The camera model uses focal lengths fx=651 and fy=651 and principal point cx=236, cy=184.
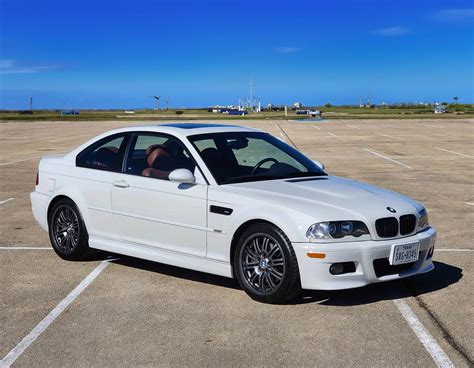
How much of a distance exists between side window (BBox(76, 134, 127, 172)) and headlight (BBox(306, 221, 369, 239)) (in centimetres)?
241

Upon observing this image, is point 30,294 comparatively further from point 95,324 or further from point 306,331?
point 306,331

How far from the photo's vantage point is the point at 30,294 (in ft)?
19.1

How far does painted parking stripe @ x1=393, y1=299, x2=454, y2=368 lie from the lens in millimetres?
4223

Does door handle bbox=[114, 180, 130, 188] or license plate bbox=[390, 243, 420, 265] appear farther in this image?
door handle bbox=[114, 180, 130, 188]

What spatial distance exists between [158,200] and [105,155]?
115 centimetres

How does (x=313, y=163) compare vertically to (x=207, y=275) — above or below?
above

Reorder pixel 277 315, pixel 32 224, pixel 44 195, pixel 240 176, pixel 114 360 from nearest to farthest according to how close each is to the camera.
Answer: pixel 114 360 → pixel 277 315 → pixel 240 176 → pixel 44 195 → pixel 32 224

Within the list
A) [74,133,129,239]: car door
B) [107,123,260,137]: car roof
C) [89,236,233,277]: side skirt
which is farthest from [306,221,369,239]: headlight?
[74,133,129,239]: car door

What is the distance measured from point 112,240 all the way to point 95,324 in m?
1.71

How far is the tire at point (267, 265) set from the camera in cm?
525

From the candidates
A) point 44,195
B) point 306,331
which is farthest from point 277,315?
point 44,195

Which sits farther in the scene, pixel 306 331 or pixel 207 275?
pixel 207 275

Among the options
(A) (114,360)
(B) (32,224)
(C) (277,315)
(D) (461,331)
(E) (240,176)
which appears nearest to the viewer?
(A) (114,360)

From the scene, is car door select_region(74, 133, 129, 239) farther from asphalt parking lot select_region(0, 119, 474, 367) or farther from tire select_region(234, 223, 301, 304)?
tire select_region(234, 223, 301, 304)
